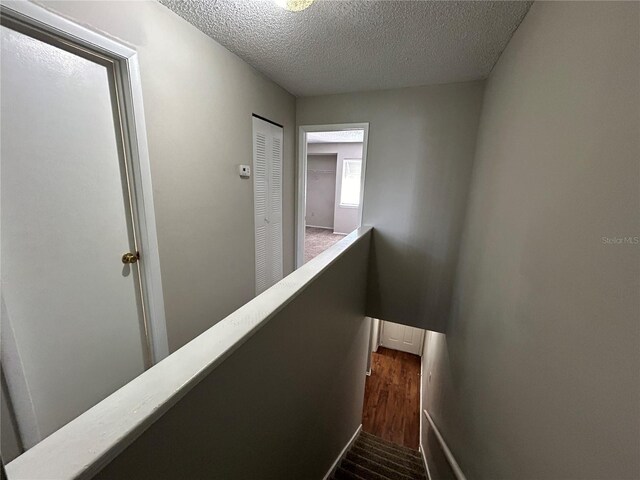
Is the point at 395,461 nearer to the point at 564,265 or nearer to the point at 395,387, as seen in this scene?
the point at 395,387

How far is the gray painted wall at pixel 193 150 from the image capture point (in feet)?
4.29

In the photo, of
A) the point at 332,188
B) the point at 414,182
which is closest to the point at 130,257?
the point at 414,182

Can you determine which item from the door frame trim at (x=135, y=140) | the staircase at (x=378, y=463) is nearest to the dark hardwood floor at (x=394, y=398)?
the staircase at (x=378, y=463)

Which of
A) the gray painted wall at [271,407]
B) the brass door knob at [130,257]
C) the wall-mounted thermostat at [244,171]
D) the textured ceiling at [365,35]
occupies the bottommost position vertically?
the gray painted wall at [271,407]

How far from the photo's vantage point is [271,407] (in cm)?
103

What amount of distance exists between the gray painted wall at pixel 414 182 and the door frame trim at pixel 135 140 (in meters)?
1.91

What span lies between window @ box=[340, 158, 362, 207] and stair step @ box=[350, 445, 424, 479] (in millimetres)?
4854

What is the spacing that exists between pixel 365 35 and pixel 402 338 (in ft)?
18.1

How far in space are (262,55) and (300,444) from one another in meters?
Result: 2.65

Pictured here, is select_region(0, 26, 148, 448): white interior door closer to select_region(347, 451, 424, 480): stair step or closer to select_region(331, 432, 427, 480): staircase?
select_region(331, 432, 427, 480): staircase

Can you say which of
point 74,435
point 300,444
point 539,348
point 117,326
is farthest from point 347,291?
point 74,435

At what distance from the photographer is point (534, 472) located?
0.79 metres

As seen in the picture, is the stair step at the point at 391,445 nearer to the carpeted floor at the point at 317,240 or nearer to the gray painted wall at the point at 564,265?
the gray painted wall at the point at 564,265

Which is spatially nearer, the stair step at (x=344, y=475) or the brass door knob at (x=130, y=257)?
the brass door knob at (x=130, y=257)
